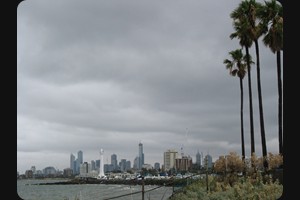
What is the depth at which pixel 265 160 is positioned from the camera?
2783 cm

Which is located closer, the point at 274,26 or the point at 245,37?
the point at 274,26

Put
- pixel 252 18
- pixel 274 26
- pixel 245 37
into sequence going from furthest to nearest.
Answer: pixel 245 37, pixel 252 18, pixel 274 26

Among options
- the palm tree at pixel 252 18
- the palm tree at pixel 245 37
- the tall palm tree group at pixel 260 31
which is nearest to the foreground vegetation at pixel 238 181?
the tall palm tree group at pixel 260 31

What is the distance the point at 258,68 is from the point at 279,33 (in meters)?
4.13

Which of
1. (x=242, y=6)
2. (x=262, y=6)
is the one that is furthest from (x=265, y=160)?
(x=242, y=6)

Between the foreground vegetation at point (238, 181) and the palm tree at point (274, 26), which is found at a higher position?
the palm tree at point (274, 26)

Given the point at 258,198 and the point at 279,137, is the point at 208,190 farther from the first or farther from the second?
the point at 279,137

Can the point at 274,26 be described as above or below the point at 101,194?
above

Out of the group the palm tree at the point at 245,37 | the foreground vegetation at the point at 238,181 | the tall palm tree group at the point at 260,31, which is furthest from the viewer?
the palm tree at the point at 245,37

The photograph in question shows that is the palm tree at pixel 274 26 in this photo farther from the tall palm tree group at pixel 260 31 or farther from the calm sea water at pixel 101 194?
the calm sea water at pixel 101 194

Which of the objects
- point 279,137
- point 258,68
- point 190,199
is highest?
point 258,68

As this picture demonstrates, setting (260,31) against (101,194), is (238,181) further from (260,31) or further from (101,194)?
(101,194)

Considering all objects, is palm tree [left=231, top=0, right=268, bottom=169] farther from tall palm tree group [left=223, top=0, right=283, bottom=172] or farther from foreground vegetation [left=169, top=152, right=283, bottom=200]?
foreground vegetation [left=169, top=152, right=283, bottom=200]

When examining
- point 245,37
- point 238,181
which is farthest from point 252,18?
point 238,181
